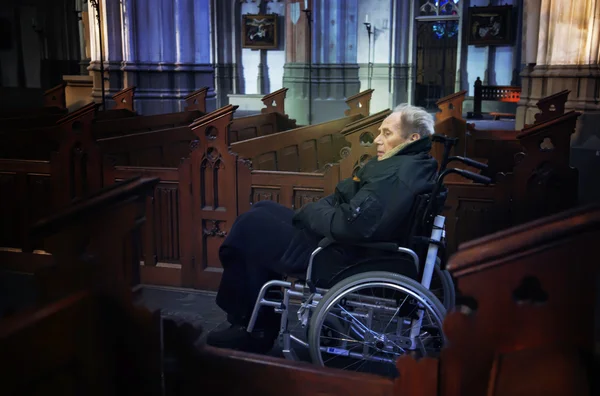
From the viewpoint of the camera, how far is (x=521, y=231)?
1769 millimetres

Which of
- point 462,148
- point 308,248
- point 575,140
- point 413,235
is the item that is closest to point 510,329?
point 413,235

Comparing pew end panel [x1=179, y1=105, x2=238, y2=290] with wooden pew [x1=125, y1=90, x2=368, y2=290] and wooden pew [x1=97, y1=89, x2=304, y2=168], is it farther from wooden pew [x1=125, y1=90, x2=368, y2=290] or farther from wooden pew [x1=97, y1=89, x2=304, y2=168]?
wooden pew [x1=97, y1=89, x2=304, y2=168]

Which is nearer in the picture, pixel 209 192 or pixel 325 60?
pixel 209 192

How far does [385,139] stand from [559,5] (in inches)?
277

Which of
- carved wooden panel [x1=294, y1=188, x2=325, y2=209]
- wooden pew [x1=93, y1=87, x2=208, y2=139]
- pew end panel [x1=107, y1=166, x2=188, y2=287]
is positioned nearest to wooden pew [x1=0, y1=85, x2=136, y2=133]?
wooden pew [x1=93, y1=87, x2=208, y2=139]

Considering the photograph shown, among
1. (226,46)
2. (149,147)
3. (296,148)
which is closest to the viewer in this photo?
(149,147)

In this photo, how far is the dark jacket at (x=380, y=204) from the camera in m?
2.89

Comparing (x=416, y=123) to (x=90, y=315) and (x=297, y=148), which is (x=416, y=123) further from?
(x=297, y=148)

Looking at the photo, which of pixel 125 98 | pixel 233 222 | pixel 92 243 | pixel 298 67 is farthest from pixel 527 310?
pixel 298 67

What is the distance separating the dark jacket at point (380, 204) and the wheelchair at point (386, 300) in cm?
6

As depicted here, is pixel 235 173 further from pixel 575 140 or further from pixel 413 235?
pixel 575 140

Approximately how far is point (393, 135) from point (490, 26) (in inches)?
638

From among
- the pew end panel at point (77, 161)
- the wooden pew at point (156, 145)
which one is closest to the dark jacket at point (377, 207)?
the wooden pew at point (156, 145)

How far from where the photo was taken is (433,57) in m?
21.3
